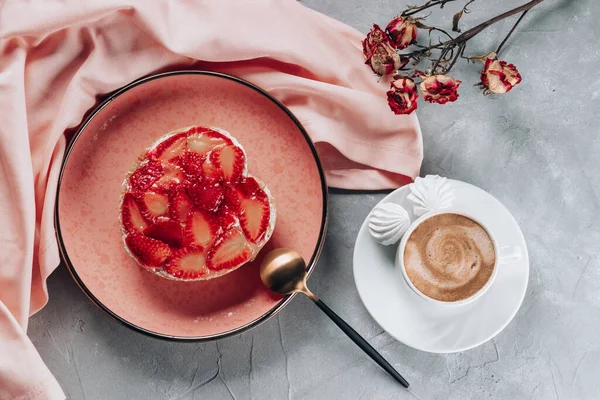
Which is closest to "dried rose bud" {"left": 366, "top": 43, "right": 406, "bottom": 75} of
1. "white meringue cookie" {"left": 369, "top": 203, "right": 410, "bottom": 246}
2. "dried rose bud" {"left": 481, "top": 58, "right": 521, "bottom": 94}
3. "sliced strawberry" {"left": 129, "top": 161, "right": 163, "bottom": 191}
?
"dried rose bud" {"left": 481, "top": 58, "right": 521, "bottom": 94}

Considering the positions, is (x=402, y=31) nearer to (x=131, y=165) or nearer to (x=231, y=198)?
(x=231, y=198)

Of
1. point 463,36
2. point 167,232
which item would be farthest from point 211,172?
point 463,36

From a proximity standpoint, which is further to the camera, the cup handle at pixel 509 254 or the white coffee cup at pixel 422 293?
the cup handle at pixel 509 254

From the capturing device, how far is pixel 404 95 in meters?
1.46

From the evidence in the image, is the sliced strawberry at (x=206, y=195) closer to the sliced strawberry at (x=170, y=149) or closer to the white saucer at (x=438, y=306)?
the sliced strawberry at (x=170, y=149)

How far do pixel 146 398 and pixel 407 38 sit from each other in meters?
1.08

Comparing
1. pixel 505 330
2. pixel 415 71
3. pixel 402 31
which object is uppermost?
pixel 402 31

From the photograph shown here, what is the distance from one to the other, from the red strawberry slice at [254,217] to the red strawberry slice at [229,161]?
0.20 ft

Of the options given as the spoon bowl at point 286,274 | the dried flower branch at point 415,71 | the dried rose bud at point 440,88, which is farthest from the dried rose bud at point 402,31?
the spoon bowl at point 286,274

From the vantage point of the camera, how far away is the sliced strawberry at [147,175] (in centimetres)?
148

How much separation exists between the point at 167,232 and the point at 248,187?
0.69ft

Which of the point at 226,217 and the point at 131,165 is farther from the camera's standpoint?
the point at 131,165

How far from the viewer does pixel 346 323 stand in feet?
5.07

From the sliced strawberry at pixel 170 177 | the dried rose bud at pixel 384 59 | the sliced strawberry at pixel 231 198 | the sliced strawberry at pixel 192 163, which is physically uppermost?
the dried rose bud at pixel 384 59
